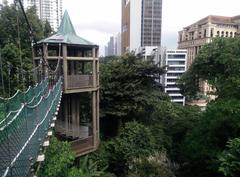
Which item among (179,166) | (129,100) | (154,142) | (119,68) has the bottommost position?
(179,166)

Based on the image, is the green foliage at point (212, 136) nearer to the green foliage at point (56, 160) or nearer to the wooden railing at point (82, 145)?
the wooden railing at point (82, 145)

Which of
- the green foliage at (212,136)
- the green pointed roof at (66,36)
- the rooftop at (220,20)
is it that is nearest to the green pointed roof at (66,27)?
the green pointed roof at (66,36)

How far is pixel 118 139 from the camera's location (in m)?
9.20

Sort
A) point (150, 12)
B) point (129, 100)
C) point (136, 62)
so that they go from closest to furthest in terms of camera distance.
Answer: point (129, 100), point (136, 62), point (150, 12)

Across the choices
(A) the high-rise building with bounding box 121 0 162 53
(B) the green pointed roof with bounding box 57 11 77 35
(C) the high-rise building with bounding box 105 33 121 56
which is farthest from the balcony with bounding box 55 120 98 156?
(C) the high-rise building with bounding box 105 33 121 56

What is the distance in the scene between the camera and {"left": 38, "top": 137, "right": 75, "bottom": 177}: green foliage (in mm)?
5113

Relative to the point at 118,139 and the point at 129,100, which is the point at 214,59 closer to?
the point at 129,100

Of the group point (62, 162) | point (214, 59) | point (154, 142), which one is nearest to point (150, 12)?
point (214, 59)

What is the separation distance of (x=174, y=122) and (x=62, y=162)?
6829 mm

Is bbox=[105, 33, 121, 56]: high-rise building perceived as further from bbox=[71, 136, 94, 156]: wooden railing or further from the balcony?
bbox=[71, 136, 94, 156]: wooden railing

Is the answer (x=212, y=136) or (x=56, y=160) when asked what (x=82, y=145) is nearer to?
(x=56, y=160)

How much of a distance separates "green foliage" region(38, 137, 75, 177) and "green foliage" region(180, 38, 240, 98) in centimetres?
489

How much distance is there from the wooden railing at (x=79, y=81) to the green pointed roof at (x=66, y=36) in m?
1.00

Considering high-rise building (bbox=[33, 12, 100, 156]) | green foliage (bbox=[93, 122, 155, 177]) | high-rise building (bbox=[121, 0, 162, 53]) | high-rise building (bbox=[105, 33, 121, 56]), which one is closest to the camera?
high-rise building (bbox=[33, 12, 100, 156])
